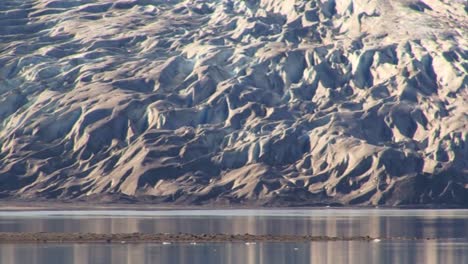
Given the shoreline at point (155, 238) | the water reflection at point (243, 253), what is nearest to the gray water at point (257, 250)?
the water reflection at point (243, 253)

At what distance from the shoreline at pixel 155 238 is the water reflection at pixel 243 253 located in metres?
3.80

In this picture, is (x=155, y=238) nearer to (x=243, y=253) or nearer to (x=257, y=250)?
(x=257, y=250)

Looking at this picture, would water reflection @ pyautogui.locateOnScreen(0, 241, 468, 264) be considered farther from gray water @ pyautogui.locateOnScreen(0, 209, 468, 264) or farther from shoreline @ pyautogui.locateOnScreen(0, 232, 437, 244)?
shoreline @ pyautogui.locateOnScreen(0, 232, 437, 244)

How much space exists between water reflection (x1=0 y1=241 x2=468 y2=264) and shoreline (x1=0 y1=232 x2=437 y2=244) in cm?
380

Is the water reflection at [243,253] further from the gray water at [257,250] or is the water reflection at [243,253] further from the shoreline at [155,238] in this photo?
the shoreline at [155,238]

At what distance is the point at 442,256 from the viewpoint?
91.1 metres

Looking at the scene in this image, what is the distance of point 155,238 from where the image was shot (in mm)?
109875

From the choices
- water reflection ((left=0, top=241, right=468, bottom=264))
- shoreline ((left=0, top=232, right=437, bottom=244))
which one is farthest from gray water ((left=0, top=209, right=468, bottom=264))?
shoreline ((left=0, top=232, right=437, bottom=244))

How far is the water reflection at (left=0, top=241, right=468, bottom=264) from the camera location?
87688 mm

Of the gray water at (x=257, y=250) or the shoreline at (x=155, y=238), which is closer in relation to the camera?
the gray water at (x=257, y=250)

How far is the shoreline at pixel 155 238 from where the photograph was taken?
4215 inches

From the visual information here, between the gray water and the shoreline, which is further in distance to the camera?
the shoreline

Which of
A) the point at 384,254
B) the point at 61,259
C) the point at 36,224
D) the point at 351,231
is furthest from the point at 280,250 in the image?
the point at 36,224

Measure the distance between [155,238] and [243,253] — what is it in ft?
54.3
